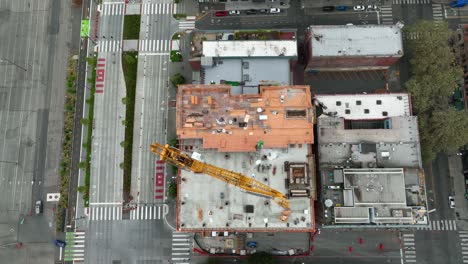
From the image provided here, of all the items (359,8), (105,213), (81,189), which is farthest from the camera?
(359,8)

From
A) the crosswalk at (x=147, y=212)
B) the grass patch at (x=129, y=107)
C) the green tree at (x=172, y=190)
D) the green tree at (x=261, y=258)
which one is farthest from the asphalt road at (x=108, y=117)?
the green tree at (x=261, y=258)

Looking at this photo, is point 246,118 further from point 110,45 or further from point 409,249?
point 409,249

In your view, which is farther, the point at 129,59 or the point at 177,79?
the point at 129,59

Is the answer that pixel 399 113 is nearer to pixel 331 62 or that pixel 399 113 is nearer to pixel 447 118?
pixel 447 118

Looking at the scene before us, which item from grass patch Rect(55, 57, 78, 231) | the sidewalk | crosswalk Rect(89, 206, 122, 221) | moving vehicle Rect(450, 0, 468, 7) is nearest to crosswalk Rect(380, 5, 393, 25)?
moving vehicle Rect(450, 0, 468, 7)

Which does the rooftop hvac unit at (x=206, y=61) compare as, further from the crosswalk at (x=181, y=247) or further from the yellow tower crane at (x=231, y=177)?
the crosswalk at (x=181, y=247)

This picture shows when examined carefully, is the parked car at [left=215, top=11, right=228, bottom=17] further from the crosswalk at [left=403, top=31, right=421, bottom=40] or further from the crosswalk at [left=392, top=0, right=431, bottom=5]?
the crosswalk at [left=403, top=31, right=421, bottom=40]

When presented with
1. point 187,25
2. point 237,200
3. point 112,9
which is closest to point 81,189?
point 237,200
